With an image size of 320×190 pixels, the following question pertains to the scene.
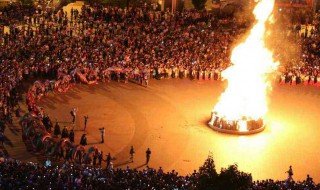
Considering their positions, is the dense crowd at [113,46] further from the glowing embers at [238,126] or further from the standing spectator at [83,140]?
the glowing embers at [238,126]

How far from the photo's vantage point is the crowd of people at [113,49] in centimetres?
4013

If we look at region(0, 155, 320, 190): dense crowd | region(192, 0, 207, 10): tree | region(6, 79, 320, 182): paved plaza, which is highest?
region(192, 0, 207, 10): tree

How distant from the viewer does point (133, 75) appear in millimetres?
42875

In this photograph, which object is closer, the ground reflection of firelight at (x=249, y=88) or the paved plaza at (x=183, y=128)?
the paved plaza at (x=183, y=128)

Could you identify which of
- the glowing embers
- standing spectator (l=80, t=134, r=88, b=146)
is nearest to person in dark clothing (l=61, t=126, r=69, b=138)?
standing spectator (l=80, t=134, r=88, b=146)

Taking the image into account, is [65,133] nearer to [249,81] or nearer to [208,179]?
[208,179]

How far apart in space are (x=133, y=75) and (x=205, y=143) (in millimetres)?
14015

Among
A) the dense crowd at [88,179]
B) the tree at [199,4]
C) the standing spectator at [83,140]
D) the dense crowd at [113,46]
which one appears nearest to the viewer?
the dense crowd at [88,179]

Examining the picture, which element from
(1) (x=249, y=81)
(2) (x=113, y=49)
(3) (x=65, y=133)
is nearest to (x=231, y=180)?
(3) (x=65, y=133)

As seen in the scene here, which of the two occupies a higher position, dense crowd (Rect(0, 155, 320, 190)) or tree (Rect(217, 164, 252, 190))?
tree (Rect(217, 164, 252, 190))

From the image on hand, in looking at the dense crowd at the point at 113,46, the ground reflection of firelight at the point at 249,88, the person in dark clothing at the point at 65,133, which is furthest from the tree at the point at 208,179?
the dense crowd at the point at 113,46

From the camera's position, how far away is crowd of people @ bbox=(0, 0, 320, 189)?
40.1 meters

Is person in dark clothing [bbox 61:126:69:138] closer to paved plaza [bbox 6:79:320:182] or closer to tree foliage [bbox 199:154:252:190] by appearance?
paved plaza [bbox 6:79:320:182]

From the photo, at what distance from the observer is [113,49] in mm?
45406
